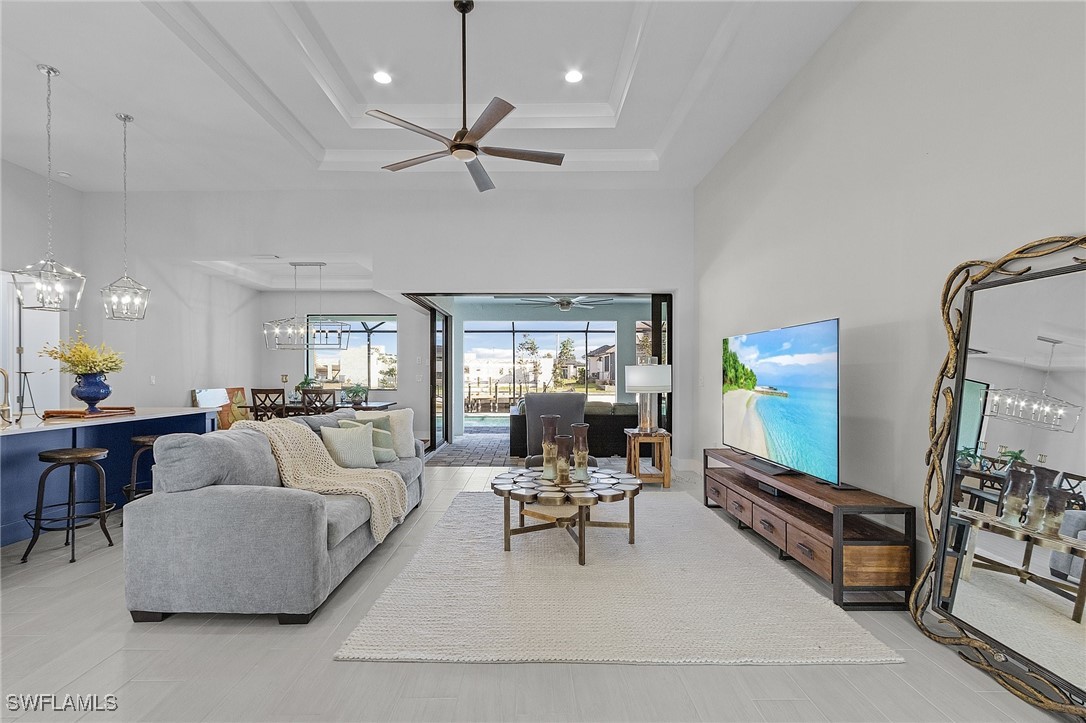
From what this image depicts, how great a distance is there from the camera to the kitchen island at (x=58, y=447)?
363 centimetres

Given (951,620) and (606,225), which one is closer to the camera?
(951,620)

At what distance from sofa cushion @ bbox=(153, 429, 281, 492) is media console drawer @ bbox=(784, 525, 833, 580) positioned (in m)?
2.98

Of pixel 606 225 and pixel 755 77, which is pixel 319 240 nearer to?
pixel 606 225

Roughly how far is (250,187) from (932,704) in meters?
6.98

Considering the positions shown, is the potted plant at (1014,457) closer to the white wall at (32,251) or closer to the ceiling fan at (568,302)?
the white wall at (32,251)

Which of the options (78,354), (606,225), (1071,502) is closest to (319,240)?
(78,354)

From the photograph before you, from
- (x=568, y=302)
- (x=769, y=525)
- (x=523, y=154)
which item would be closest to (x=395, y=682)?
(x=769, y=525)

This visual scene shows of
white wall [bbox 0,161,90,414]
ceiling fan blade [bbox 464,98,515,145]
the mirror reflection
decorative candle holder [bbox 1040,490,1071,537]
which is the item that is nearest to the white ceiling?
white wall [bbox 0,161,90,414]

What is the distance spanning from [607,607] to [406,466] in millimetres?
2270

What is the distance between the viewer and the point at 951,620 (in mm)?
2330

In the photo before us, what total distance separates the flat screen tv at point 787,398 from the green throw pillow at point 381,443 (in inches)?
107

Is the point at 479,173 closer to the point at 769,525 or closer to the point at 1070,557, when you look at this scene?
the point at 769,525

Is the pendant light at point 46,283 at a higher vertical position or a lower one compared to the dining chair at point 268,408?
higher

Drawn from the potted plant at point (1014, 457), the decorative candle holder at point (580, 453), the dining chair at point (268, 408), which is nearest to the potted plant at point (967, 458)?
A: the potted plant at point (1014, 457)
